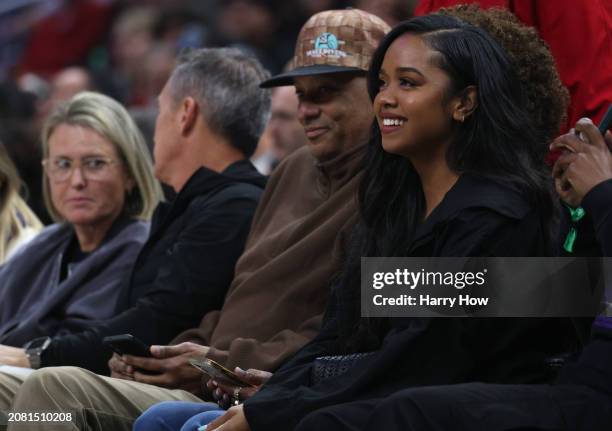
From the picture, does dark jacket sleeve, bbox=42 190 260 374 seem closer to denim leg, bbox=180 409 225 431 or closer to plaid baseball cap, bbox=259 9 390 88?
plaid baseball cap, bbox=259 9 390 88

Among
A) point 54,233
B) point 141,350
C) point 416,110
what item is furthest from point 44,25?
point 416,110

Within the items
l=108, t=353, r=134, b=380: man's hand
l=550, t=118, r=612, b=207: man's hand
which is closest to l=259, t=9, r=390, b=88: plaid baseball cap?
l=108, t=353, r=134, b=380: man's hand

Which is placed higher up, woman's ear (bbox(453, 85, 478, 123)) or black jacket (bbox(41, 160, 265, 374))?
woman's ear (bbox(453, 85, 478, 123))

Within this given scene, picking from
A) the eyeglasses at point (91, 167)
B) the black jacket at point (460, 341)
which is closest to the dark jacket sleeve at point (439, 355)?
the black jacket at point (460, 341)

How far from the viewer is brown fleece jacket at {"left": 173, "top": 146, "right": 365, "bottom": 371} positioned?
4.25 metres

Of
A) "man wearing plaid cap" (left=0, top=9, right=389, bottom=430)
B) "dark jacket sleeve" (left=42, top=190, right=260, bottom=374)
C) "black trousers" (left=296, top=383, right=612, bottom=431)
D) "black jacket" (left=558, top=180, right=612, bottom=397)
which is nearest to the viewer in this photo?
"black trousers" (left=296, top=383, right=612, bottom=431)

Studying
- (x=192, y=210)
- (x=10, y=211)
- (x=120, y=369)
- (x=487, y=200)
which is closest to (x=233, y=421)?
(x=487, y=200)

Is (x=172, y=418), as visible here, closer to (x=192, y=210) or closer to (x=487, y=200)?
(x=487, y=200)

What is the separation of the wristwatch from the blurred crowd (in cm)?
230

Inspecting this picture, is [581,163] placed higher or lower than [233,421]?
higher

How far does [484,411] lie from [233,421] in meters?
0.75

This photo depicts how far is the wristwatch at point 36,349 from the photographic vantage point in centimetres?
494

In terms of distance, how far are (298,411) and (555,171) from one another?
880mm

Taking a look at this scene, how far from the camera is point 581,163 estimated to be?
3361 millimetres
